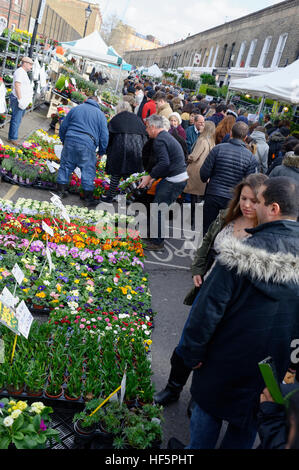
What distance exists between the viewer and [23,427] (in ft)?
8.27

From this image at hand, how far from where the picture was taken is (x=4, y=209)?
239 inches

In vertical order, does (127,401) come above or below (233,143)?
below

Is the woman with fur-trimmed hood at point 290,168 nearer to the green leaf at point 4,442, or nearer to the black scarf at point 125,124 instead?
the black scarf at point 125,124

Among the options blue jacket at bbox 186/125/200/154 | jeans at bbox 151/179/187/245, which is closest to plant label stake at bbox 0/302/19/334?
jeans at bbox 151/179/187/245

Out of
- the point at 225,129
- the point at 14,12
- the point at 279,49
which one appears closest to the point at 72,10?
the point at 14,12

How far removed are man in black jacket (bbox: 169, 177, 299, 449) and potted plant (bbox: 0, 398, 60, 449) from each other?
0.89 metres

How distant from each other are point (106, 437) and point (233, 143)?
12.6 ft

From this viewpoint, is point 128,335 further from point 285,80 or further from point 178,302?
point 285,80

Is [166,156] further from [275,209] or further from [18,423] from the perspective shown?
[18,423]

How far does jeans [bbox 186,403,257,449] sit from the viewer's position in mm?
2391

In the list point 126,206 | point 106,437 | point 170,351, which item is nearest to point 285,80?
point 126,206

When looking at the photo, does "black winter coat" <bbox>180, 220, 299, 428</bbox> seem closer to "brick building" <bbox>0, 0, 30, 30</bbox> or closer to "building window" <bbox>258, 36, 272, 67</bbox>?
"brick building" <bbox>0, 0, 30, 30</bbox>

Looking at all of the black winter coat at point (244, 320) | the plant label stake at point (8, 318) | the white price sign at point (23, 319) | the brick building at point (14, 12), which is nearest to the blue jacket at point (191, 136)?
the white price sign at point (23, 319)

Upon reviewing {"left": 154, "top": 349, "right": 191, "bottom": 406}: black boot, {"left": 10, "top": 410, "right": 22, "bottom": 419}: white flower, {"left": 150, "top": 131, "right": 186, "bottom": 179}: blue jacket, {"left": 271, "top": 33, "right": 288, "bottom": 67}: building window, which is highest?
{"left": 271, "top": 33, "right": 288, "bottom": 67}: building window
